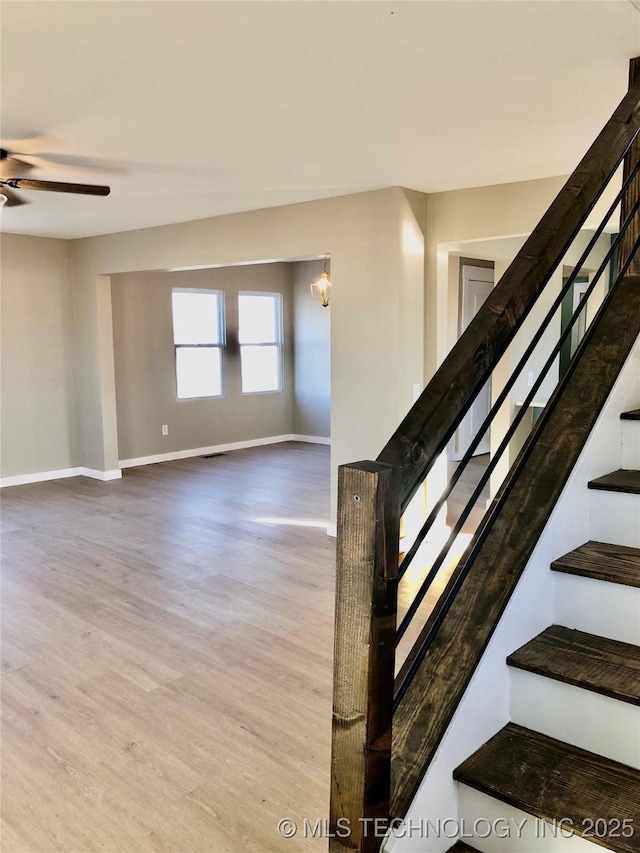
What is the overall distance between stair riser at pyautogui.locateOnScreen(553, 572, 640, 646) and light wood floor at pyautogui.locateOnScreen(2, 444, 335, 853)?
43.4 inches

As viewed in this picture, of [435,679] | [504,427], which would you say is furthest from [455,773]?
[504,427]

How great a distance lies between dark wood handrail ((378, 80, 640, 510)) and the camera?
1.08 m

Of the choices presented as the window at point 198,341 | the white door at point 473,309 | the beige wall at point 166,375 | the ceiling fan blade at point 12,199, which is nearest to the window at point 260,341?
the beige wall at point 166,375

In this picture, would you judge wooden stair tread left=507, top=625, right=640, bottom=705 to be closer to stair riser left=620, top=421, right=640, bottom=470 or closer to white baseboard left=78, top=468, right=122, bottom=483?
stair riser left=620, top=421, right=640, bottom=470

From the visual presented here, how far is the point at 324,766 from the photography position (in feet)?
7.48

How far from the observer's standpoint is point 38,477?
6844 millimetres

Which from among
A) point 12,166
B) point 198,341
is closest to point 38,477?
point 198,341

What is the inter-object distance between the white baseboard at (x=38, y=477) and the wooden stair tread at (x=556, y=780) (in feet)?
20.8

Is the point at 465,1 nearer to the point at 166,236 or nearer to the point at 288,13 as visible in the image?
the point at 288,13

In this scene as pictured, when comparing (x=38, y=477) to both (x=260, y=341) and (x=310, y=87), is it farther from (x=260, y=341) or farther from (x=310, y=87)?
(x=310, y=87)

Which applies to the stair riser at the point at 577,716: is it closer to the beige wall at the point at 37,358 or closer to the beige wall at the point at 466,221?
the beige wall at the point at 466,221

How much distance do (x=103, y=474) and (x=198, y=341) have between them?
2.21m

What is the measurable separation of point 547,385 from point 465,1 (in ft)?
14.9

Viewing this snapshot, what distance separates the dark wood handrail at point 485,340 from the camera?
108cm
